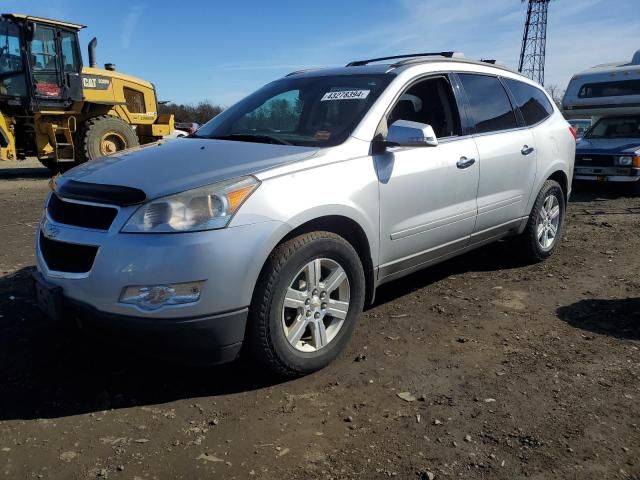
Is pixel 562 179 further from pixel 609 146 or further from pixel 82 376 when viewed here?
pixel 609 146

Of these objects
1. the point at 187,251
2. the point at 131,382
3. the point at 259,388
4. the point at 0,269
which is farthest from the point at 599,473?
the point at 0,269

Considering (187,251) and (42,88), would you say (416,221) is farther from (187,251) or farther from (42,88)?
(42,88)

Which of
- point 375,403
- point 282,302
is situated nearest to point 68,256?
point 282,302

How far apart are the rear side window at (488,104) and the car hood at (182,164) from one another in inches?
70.8

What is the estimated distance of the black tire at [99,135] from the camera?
13117mm

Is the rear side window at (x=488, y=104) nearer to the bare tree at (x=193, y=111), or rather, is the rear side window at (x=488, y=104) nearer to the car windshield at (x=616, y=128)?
the car windshield at (x=616, y=128)

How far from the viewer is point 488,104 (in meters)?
4.79

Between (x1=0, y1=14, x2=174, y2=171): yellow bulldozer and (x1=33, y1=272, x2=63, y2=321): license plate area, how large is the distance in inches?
415

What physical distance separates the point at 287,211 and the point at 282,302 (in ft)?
1.60

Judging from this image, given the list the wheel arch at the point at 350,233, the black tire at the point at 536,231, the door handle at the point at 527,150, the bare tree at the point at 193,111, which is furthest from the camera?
the bare tree at the point at 193,111

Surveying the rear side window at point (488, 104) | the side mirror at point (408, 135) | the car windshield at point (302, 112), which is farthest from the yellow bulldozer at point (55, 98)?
the side mirror at point (408, 135)

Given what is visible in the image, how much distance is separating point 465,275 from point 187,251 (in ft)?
10.9

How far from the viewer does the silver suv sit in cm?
279

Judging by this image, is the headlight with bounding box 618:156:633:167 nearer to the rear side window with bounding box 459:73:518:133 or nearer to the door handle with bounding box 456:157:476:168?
the rear side window with bounding box 459:73:518:133
